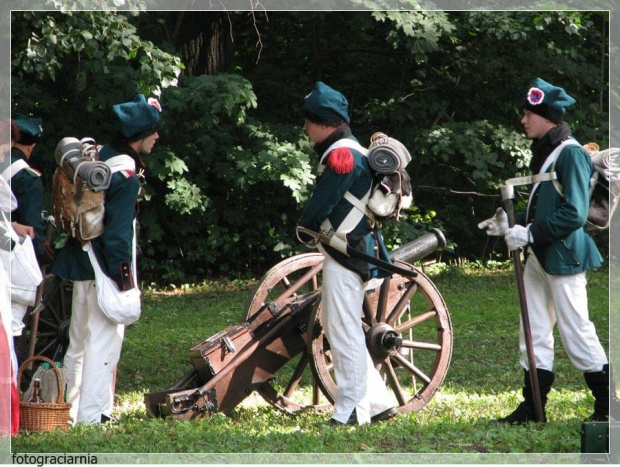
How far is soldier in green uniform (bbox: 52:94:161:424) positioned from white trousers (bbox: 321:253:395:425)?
113cm

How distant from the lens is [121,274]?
220 inches

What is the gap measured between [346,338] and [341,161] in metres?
0.97

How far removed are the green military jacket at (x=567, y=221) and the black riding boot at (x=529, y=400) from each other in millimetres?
598

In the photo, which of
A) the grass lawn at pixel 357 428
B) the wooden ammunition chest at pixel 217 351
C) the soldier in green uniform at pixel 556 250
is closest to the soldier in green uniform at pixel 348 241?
the grass lawn at pixel 357 428

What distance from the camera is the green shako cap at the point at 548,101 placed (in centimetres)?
555

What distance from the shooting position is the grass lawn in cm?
486

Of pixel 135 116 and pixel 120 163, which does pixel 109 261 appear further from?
pixel 135 116

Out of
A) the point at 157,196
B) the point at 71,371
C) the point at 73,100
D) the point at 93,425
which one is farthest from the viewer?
the point at 157,196

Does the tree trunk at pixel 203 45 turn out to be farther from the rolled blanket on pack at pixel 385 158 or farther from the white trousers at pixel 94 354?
the rolled blanket on pack at pixel 385 158

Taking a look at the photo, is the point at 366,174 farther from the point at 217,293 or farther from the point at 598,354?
the point at 217,293

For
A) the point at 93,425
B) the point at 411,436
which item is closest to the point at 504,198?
the point at 411,436

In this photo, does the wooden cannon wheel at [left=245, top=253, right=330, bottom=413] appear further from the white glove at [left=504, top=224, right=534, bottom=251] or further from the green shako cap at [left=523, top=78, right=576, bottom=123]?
the green shako cap at [left=523, top=78, right=576, bottom=123]

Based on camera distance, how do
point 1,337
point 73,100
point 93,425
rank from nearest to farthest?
point 1,337 < point 93,425 < point 73,100

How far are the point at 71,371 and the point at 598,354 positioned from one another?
2.98 m
